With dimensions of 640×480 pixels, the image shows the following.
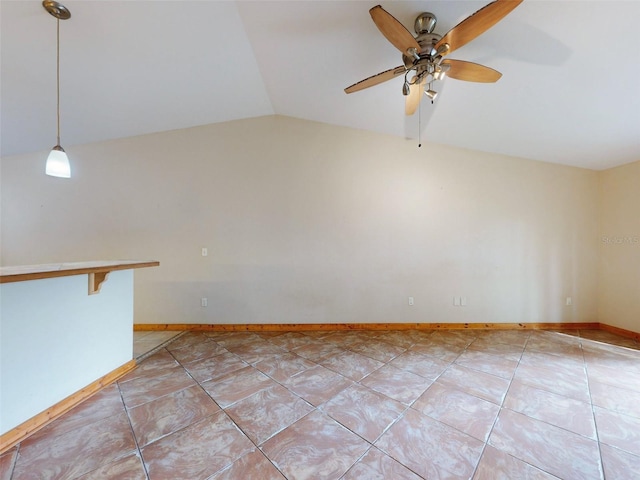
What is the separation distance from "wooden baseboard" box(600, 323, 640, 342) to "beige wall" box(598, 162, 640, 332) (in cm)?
5

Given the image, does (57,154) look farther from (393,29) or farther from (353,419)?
(353,419)

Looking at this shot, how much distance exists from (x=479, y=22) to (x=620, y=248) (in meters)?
4.08

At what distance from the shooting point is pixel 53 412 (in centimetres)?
167

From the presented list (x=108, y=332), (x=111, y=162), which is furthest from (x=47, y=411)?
(x=111, y=162)

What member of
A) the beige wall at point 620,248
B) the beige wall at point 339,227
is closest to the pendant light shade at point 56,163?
the beige wall at point 339,227

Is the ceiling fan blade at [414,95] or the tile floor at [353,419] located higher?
the ceiling fan blade at [414,95]

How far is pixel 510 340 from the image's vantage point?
10.0 feet

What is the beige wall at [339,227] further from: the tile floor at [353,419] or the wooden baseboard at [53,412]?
the wooden baseboard at [53,412]

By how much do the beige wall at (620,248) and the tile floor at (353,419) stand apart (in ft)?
2.99

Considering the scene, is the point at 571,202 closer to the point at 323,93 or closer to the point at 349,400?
the point at 323,93

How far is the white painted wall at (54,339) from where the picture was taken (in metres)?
1.49

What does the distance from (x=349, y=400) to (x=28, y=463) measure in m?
1.89

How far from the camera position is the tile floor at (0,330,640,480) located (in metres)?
1.27

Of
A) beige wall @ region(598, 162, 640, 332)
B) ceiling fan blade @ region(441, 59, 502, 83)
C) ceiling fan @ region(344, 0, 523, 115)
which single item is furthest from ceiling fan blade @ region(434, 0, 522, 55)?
beige wall @ region(598, 162, 640, 332)
